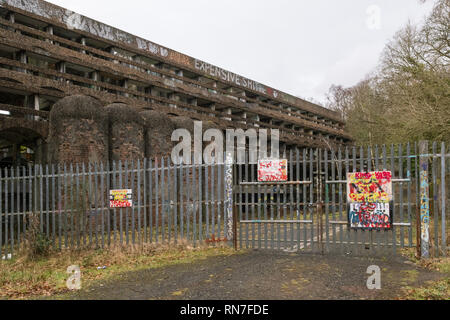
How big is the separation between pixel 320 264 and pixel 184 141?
979cm

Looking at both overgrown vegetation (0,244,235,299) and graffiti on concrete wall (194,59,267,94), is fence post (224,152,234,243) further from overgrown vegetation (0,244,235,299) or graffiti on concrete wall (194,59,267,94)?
graffiti on concrete wall (194,59,267,94)

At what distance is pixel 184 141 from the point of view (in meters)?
15.1

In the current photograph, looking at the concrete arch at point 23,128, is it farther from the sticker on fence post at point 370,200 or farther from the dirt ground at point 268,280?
the sticker on fence post at point 370,200

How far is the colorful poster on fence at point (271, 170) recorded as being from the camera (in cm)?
766

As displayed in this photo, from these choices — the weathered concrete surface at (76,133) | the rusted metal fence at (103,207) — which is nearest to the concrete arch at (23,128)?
the weathered concrete surface at (76,133)

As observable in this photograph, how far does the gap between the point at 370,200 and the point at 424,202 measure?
93 cm

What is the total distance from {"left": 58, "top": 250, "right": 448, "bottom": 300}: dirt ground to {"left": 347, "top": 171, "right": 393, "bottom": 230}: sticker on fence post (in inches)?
27.7

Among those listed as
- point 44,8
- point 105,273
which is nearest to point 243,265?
point 105,273

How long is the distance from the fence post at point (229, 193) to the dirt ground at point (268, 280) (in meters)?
1.09

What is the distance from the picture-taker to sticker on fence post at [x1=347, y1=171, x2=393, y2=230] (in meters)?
6.70

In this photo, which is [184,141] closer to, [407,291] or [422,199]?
[422,199]

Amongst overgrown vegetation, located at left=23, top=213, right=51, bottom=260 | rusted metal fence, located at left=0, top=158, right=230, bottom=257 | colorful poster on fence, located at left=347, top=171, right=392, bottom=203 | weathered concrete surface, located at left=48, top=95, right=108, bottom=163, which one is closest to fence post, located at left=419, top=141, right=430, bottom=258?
colorful poster on fence, located at left=347, top=171, right=392, bottom=203

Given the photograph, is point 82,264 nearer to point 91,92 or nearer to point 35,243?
point 35,243

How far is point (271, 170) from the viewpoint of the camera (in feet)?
25.4
